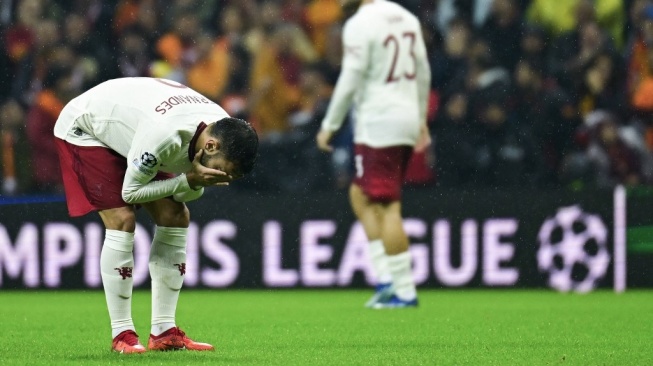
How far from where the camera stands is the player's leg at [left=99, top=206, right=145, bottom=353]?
607 centimetres

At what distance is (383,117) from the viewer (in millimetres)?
9289

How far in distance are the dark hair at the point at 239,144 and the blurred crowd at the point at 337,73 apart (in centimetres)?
639

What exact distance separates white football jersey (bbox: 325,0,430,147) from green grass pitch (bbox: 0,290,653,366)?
4.04 feet

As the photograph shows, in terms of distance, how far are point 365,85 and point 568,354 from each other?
3.69 metres

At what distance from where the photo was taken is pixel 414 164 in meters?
12.1

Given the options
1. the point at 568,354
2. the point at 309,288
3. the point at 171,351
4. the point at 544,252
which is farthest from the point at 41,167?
the point at 568,354

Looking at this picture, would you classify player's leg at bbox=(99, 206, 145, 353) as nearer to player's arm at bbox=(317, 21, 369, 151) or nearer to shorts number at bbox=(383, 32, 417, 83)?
player's arm at bbox=(317, 21, 369, 151)

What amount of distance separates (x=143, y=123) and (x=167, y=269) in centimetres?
75

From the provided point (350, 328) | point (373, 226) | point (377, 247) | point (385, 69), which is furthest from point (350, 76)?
point (350, 328)

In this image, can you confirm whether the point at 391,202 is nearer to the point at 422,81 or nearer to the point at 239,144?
the point at 422,81

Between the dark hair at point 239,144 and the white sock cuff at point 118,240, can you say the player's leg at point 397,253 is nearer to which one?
the white sock cuff at point 118,240

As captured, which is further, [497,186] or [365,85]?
[497,186]

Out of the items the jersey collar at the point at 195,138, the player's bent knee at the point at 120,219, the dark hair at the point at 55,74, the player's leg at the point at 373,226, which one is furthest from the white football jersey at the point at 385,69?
the dark hair at the point at 55,74

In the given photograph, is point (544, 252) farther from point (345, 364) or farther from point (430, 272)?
point (345, 364)
